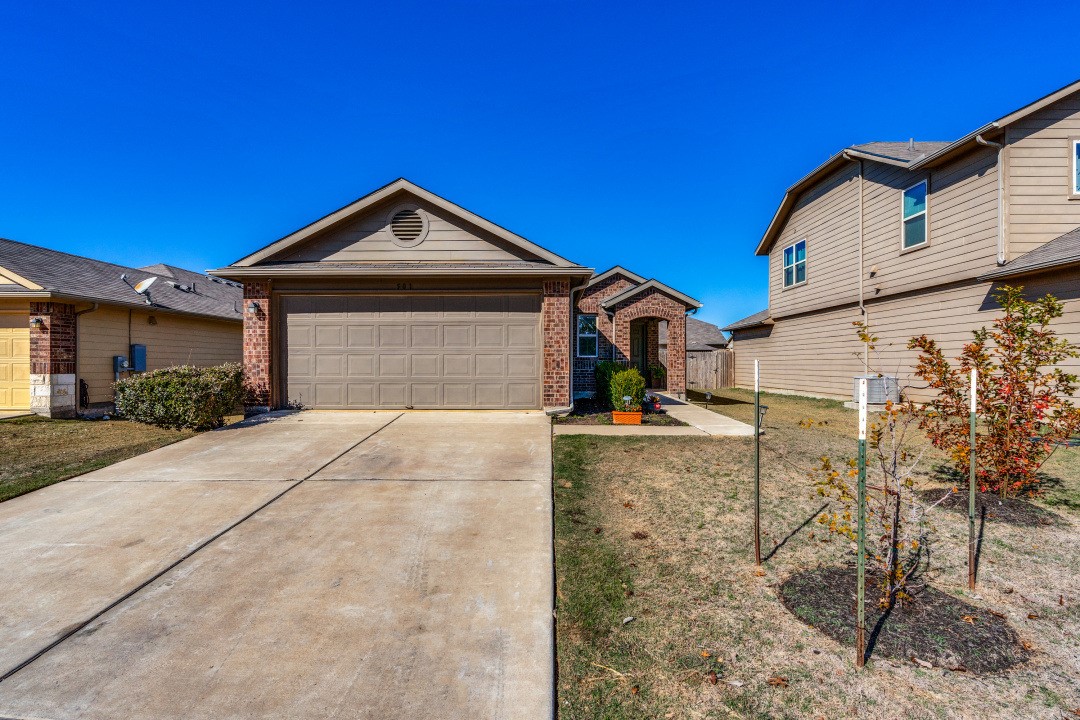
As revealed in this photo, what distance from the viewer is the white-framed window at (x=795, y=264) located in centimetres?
1623

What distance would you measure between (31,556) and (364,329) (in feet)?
22.7

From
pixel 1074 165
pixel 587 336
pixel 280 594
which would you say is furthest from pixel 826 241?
pixel 280 594

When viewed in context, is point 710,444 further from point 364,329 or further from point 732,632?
point 364,329

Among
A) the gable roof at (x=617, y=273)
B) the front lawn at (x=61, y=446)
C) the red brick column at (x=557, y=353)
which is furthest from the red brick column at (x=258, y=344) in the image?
the gable roof at (x=617, y=273)

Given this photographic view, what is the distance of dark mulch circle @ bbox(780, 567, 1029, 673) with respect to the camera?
8.23 ft

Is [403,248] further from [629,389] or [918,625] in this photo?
[918,625]

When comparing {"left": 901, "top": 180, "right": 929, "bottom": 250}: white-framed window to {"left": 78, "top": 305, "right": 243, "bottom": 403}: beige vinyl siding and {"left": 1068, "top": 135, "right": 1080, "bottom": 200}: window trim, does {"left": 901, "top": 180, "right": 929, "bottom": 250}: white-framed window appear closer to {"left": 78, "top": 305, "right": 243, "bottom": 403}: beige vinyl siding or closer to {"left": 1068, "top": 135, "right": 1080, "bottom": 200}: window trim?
{"left": 1068, "top": 135, "right": 1080, "bottom": 200}: window trim

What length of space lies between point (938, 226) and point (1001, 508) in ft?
30.8

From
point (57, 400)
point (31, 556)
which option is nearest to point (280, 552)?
point (31, 556)

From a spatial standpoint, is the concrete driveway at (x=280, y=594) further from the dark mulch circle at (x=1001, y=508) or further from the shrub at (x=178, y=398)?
the dark mulch circle at (x=1001, y=508)

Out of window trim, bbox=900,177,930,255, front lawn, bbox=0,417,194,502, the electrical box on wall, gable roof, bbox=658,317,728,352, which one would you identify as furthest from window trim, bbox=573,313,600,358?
gable roof, bbox=658,317,728,352

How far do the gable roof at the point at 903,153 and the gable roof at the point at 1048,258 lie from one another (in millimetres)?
2534

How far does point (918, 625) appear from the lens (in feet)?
9.10

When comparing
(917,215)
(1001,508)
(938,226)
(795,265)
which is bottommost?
(1001,508)
